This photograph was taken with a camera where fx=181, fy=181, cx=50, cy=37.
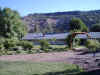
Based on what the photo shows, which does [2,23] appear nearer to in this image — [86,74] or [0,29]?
[0,29]

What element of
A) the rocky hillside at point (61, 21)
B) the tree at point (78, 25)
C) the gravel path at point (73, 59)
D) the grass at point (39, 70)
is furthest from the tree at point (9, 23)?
the rocky hillside at point (61, 21)

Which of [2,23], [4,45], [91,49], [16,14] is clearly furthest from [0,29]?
[91,49]

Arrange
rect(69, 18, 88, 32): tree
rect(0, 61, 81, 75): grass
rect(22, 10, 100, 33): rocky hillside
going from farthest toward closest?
1. rect(22, 10, 100, 33): rocky hillside
2. rect(69, 18, 88, 32): tree
3. rect(0, 61, 81, 75): grass

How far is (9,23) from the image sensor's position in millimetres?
37531

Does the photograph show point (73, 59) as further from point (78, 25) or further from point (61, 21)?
point (61, 21)

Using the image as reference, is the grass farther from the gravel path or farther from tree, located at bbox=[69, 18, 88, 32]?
tree, located at bbox=[69, 18, 88, 32]

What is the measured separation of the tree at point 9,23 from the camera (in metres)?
37.6

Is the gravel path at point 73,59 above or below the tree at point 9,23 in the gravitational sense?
below

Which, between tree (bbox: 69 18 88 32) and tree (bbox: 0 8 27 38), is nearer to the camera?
tree (bbox: 0 8 27 38)

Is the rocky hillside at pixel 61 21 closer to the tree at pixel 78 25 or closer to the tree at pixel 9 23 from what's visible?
the tree at pixel 78 25

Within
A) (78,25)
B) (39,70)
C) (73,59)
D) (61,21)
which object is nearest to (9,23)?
(78,25)

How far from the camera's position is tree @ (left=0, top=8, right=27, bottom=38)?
Answer: 123 feet

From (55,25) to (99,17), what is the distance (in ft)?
69.7

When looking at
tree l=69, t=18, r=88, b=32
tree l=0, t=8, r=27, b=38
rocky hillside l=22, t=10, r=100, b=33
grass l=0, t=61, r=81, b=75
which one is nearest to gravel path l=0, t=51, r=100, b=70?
grass l=0, t=61, r=81, b=75
